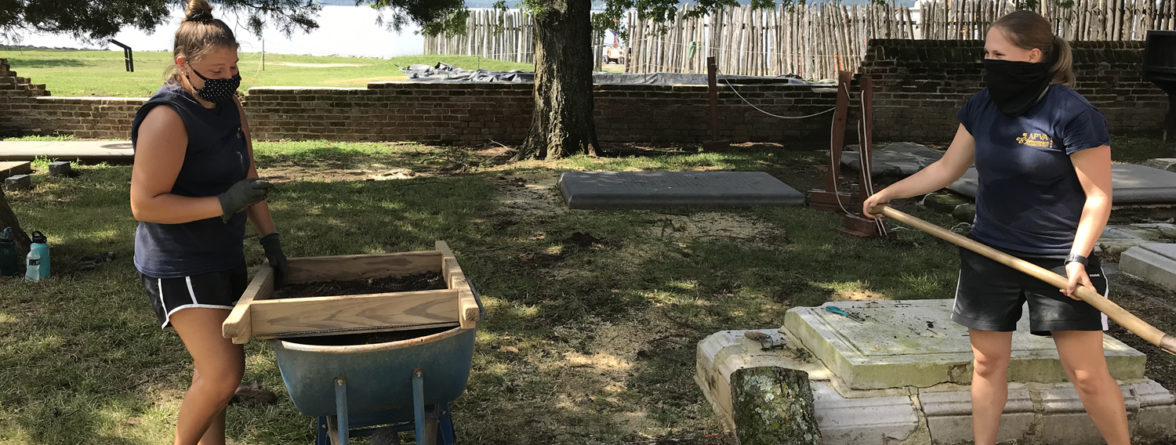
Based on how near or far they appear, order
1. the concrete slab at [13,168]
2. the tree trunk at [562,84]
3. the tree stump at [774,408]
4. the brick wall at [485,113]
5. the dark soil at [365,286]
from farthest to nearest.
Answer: the brick wall at [485,113]
the tree trunk at [562,84]
the concrete slab at [13,168]
the tree stump at [774,408]
the dark soil at [365,286]

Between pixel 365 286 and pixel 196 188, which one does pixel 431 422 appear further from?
pixel 196 188

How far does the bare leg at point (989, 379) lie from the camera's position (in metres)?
2.78

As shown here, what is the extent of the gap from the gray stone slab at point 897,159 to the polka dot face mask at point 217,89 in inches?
303

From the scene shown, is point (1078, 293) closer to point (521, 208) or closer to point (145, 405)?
point (145, 405)

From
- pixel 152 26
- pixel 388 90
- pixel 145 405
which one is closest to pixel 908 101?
pixel 388 90

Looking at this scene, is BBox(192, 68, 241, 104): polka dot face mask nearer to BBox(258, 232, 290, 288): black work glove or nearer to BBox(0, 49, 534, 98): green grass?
BBox(258, 232, 290, 288): black work glove

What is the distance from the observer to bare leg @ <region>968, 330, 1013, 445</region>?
109 inches

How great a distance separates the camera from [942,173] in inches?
Answer: 117

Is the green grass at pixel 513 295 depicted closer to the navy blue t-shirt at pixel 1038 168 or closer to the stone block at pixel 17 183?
the stone block at pixel 17 183

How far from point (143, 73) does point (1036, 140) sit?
72.5 feet

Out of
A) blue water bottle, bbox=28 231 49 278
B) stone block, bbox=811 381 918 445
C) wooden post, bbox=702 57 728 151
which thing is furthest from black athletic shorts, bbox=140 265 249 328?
wooden post, bbox=702 57 728 151

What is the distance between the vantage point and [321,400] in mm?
2330

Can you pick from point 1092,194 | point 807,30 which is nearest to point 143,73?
point 807,30

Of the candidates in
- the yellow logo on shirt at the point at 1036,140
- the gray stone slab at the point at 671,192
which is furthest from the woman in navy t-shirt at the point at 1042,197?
the gray stone slab at the point at 671,192
